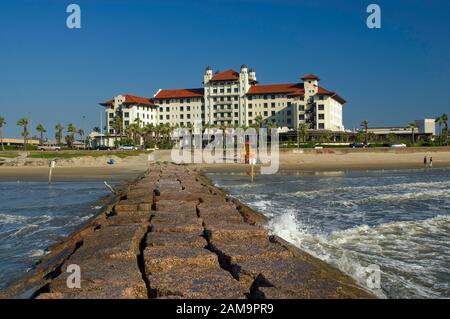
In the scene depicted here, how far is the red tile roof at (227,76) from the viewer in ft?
411

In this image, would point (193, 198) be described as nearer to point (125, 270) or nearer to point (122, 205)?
point (122, 205)

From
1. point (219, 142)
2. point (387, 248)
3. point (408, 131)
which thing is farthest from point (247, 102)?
point (387, 248)

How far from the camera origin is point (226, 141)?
104938 millimetres

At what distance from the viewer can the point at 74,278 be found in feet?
18.2

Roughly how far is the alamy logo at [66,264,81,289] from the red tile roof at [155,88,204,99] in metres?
125

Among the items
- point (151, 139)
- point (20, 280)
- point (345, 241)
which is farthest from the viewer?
point (151, 139)

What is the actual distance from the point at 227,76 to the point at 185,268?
403 ft

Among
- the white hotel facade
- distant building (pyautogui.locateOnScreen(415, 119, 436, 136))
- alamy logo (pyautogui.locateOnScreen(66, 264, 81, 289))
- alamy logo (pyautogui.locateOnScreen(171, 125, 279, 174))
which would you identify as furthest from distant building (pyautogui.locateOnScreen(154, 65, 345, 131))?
alamy logo (pyautogui.locateOnScreen(66, 264, 81, 289))

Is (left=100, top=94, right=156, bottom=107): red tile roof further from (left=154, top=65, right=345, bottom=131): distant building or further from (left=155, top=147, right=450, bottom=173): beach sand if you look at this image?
(left=155, top=147, right=450, bottom=173): beach sand

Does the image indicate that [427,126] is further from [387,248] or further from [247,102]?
[387,248]

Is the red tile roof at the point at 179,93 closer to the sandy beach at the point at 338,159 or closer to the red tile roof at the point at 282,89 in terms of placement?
the red tile roof at the point at 282,89
